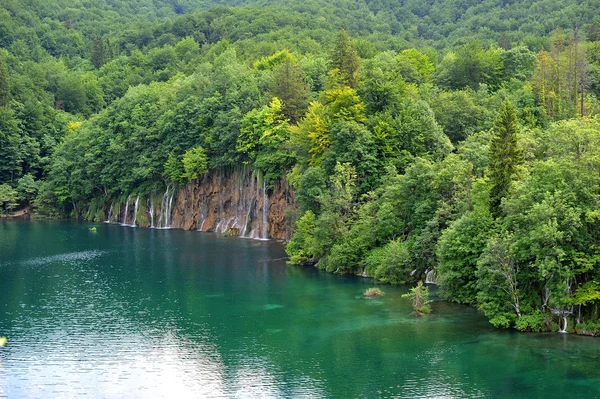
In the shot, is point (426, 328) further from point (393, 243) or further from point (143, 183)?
point (143, 183)

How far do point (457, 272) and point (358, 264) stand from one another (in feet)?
50.6

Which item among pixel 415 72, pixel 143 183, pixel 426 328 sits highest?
pixel 415 72

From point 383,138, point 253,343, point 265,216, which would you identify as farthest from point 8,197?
point 253,343

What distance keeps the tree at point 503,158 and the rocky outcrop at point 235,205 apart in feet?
120

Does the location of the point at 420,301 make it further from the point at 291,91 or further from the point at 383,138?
the point at 291,91

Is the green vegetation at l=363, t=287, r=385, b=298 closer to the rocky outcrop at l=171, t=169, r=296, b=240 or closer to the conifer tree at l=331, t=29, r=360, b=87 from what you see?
the conifer tree at l=331, t=29, r=360, b=87

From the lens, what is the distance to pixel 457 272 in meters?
52.7

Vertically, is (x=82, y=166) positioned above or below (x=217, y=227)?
above

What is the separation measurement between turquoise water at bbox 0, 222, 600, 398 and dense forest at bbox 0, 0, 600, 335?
141 inches

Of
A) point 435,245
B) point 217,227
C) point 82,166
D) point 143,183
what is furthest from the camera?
point 82,166

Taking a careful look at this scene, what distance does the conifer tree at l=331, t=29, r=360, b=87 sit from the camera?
81438 millimetres

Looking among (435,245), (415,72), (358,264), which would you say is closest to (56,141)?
(415,72)

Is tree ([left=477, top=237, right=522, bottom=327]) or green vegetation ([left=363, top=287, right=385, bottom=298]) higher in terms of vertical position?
tree ([left=477, top=237, right=522, bottom=327])

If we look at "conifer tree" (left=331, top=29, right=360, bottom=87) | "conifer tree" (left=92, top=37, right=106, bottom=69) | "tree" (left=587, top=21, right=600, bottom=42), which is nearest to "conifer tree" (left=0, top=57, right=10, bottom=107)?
"conifer tree" (left=92, top=37, right=106, bottom=69)
